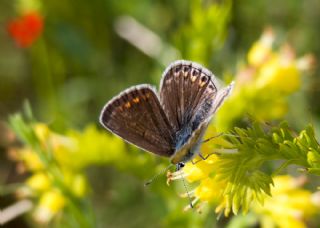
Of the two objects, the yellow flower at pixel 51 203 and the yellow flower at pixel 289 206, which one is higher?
the yellow flower at pixel 51 203

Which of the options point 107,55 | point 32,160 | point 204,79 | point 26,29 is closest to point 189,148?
point 204,79

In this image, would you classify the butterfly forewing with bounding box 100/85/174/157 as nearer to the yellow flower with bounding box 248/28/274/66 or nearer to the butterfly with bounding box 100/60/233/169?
the butterfly with bounding box 100/60/233/169

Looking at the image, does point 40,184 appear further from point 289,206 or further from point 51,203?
point 289,206

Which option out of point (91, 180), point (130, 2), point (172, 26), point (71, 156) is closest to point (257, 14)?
point (172, 26)

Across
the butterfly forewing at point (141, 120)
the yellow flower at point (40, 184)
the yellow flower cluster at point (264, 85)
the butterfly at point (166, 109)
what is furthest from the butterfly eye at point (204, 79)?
the yellow flower at point (40, 184)

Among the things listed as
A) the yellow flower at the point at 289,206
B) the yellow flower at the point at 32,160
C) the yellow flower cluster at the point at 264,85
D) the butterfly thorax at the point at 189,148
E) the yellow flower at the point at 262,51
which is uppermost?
the yellow flower at the point at 32,160

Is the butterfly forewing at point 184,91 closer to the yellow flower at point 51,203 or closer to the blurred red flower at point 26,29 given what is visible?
the yellow flower at point 51,203

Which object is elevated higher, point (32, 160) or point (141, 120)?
point (32, 160)
